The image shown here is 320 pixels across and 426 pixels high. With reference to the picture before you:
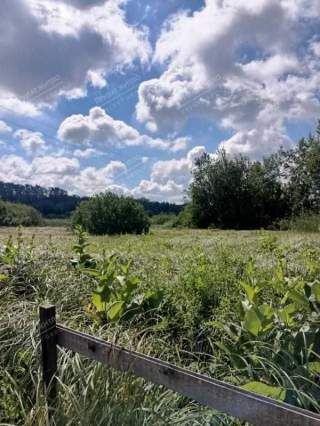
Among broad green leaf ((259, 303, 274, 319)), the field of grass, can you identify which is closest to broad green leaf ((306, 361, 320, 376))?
the field of grass

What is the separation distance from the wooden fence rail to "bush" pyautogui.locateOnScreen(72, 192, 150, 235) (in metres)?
20.5

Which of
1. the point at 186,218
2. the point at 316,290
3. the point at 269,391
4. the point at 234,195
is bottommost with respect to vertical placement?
the point at 269,391

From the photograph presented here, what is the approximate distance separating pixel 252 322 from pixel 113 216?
21.4 metres

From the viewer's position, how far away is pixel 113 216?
928 inches

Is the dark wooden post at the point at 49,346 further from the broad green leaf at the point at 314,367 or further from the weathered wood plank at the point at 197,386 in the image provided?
the broad green leaf at the point at 314,367

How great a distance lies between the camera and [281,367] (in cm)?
225

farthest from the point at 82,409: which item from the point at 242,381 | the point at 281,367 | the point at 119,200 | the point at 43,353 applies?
the point at 119,200

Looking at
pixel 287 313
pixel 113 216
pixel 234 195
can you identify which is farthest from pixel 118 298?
pixel 234 195

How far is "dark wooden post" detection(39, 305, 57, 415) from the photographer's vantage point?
87.6 inches

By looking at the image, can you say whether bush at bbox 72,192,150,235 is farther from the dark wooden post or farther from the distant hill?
the distant hill

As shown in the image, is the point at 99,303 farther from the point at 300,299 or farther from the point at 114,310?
the point at 300,299

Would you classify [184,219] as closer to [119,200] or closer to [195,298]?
[119,200]

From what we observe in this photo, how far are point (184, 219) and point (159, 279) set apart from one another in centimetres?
3277

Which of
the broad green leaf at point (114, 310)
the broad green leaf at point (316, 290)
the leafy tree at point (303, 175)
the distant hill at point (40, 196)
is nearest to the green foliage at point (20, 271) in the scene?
the broad green leaf at point (114, 310)
